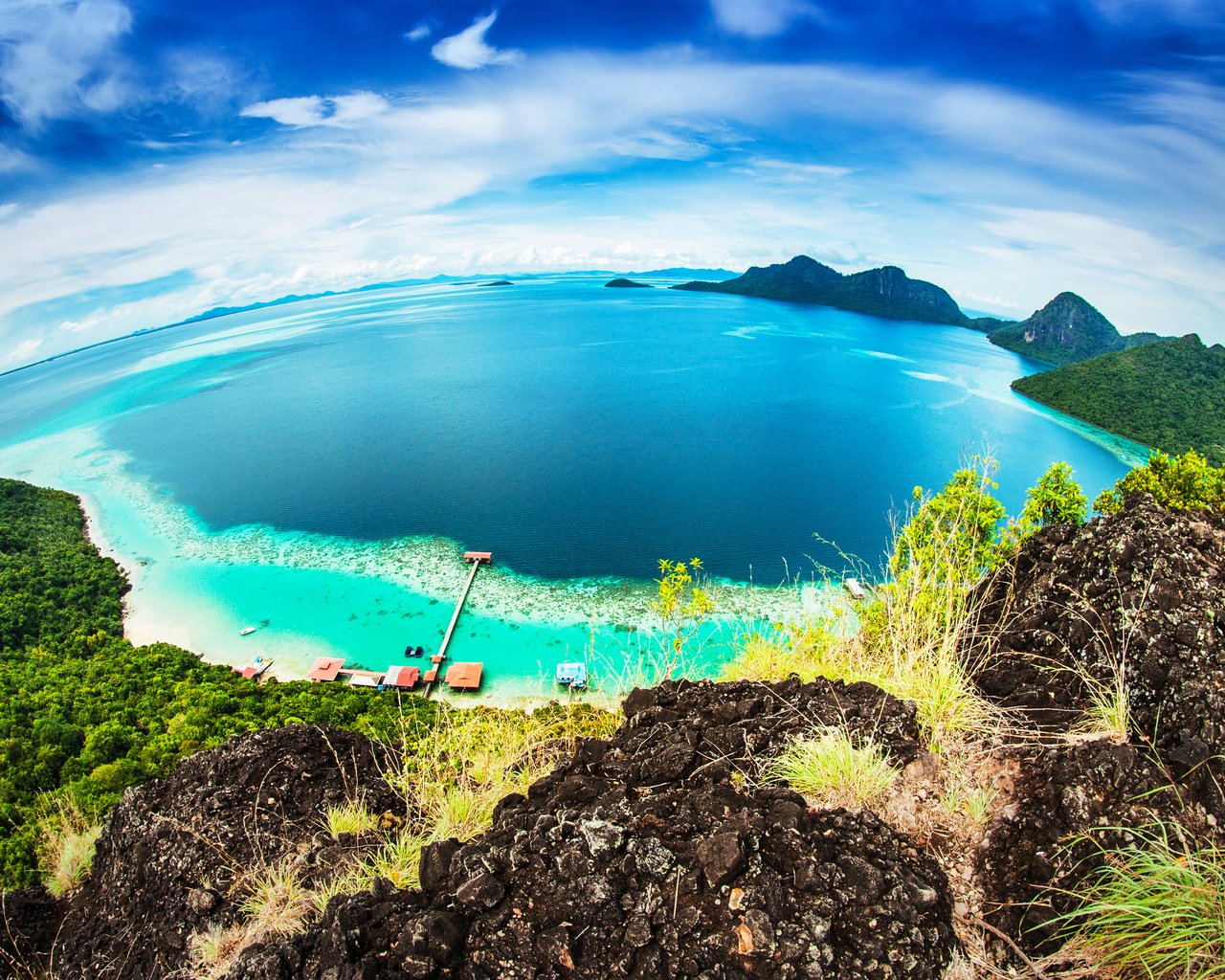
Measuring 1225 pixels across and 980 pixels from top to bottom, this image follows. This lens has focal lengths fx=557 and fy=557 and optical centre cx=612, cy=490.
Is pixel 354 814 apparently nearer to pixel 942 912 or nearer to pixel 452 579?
pixel 942 912

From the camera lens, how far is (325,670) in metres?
28.0

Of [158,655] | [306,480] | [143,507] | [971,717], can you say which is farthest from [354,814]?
[143,507]

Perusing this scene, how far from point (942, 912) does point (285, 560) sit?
1808 inches

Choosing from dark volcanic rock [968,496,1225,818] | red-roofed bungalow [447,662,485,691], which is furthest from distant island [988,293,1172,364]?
dark volcanic rock [968,496,1225,818]

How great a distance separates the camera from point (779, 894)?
9.00 feet

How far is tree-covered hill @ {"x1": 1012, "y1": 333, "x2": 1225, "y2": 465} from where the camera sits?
73562mm

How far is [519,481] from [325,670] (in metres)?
28.2

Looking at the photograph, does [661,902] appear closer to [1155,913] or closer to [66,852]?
[1155,913]

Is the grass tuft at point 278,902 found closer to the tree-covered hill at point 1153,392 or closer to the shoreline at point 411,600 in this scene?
the shoreline at point 411,600

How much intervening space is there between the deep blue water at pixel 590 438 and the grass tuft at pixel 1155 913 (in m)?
16.9

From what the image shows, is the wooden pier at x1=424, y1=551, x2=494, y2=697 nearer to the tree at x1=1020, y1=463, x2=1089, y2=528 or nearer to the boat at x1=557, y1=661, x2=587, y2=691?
the boat at x1=557, y1=661, x2=587, y2=691

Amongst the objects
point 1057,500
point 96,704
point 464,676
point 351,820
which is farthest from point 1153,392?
point 96,704

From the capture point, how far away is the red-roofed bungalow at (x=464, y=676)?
1046 inches

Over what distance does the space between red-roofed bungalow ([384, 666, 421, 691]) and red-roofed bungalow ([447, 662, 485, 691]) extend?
1587 mm
